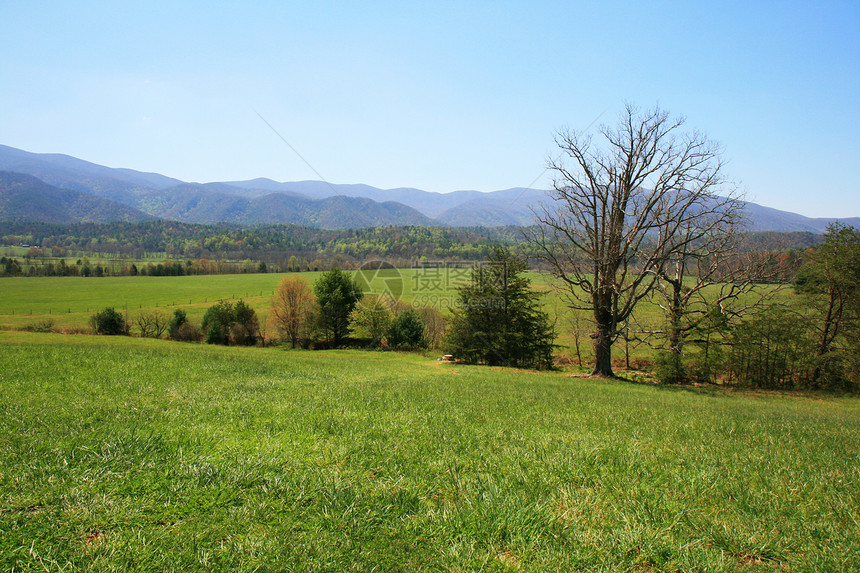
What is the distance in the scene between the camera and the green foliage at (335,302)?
52594 mm

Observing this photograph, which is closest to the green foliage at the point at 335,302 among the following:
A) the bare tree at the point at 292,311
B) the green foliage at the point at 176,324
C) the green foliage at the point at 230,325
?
the bare tree at the point at 292,311

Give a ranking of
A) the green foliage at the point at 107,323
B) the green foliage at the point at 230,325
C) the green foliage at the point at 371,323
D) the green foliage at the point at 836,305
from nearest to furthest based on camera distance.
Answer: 1. the green foliage at the point at 836,305
2. the green foliage at the point at 371,323
3. the green foliage at the point at 107,323
4. the green foliage at the point at 230,325

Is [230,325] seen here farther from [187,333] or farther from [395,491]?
[395,491]

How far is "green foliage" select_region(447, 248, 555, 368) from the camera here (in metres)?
32.5

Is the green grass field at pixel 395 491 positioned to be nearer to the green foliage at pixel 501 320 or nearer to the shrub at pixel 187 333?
the green foliage at pixel 501 320

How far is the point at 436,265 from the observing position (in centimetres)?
5300

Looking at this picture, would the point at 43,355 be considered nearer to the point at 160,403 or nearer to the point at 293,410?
the point at 160,403

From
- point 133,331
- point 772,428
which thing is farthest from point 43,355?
point 133,331

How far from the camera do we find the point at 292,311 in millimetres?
53750

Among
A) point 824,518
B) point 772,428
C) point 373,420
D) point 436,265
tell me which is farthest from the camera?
point 436,265

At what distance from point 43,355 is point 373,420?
12186mm

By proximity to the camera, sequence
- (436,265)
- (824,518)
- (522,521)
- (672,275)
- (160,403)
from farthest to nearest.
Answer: (436,265) < (672,275) < (160,403) < (824,518) < (522,521)

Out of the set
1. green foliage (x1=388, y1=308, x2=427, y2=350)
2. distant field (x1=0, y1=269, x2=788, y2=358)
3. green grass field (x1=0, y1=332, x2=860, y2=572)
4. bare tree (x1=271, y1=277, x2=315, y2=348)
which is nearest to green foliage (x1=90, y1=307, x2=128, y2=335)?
distant field (x1=0, y1=269, x2=788, y2=358)

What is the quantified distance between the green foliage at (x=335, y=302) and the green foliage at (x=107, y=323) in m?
27.5
